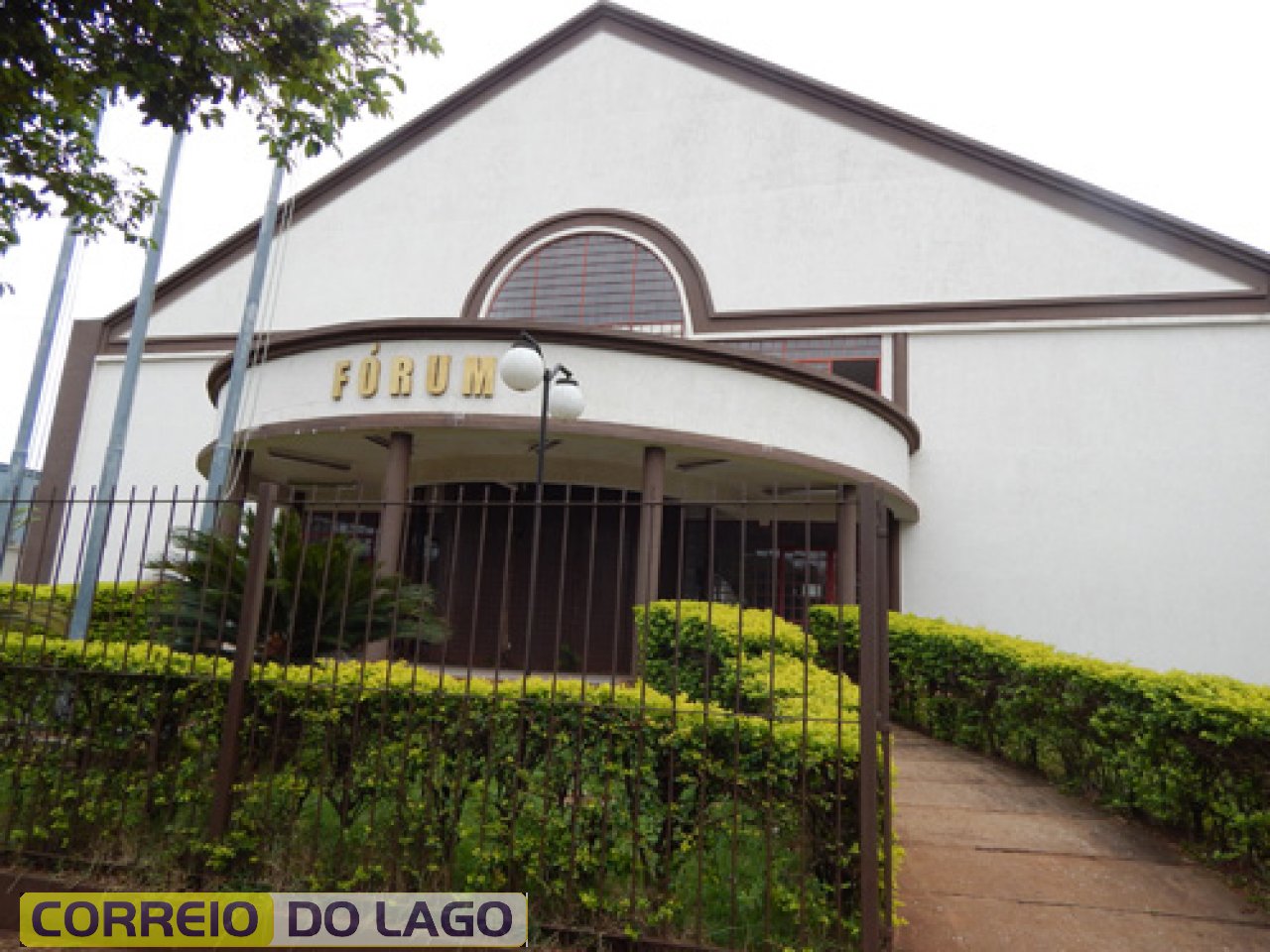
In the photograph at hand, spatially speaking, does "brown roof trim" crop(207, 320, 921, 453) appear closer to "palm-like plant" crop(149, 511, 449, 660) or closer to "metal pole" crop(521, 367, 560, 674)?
"metal pole" crop(521, 367, 560, 674)

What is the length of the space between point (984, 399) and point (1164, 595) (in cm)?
420

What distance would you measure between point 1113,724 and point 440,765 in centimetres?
504

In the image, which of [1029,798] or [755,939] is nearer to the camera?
[755,939]

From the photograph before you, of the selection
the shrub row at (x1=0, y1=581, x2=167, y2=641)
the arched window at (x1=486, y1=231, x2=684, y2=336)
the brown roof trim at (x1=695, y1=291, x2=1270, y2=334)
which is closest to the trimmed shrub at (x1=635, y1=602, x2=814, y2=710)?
the shrub row at (x1=0, y1=581, x2=167, y2=641)

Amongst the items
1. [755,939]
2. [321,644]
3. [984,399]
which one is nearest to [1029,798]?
[755,939]

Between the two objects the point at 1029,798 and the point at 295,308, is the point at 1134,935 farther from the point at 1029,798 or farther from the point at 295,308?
the point at 295,308

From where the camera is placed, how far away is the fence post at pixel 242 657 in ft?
14.8

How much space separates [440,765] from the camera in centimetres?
443

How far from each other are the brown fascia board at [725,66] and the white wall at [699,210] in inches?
11.9

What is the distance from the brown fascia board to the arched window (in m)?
4.33

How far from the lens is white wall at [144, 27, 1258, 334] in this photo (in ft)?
47.1

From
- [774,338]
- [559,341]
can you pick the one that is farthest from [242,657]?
[774,338]

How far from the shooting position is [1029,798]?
22.3 feet

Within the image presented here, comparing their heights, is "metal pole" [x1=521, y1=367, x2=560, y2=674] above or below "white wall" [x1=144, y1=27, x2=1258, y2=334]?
below
